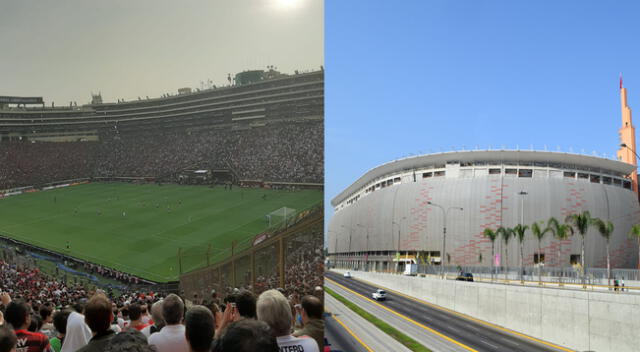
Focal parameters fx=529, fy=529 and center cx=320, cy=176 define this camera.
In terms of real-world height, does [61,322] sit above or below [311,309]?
below

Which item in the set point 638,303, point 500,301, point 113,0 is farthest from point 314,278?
point 500,301

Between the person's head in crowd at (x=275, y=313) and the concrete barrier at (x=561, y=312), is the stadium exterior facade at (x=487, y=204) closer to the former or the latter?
the concrete barrier at (x=561, y=312)

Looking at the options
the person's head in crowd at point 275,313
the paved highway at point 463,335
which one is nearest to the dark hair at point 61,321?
the person's head in crowd at point 275,313

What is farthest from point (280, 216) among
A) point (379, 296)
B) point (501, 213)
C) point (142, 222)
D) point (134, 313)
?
point (501, 213)

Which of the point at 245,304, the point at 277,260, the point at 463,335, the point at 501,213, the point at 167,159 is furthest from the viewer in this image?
the point at 501,213

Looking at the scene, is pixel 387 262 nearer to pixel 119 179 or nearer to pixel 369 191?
pixel 369 191

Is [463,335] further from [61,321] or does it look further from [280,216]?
[61,321]
